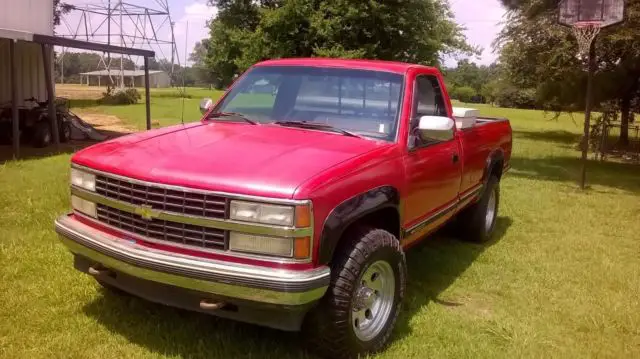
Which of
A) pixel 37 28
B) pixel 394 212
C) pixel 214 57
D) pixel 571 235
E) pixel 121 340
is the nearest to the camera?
pixel 121 340

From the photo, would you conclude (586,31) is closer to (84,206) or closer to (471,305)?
(471,305)

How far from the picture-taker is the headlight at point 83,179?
372cm

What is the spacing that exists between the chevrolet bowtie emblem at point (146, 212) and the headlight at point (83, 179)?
0.52m

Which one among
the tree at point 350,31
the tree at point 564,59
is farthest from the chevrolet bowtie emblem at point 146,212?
the tree at point 350,31

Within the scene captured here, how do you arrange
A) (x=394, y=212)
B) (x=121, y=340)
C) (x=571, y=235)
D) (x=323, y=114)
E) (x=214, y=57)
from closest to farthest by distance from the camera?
(x=121, y=340)
(x=394, y=212)
(x=323, y=114)
(x=571, y=235)
(x=214, y=57)

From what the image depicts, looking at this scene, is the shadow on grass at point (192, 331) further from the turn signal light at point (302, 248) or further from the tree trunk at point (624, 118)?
the tree trunk at point (624, 118)

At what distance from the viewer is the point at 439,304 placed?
15.7ft

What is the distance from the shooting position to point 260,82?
16.6 feet

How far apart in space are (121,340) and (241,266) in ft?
3.99

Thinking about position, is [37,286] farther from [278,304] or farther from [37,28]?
[37,28]

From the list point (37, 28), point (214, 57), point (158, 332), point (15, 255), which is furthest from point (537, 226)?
point (214, 57)

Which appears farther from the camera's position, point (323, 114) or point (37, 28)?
point (37, 28)

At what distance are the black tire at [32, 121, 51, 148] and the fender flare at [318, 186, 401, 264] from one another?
40.0 ft

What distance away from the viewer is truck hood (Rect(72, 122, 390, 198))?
319cm
